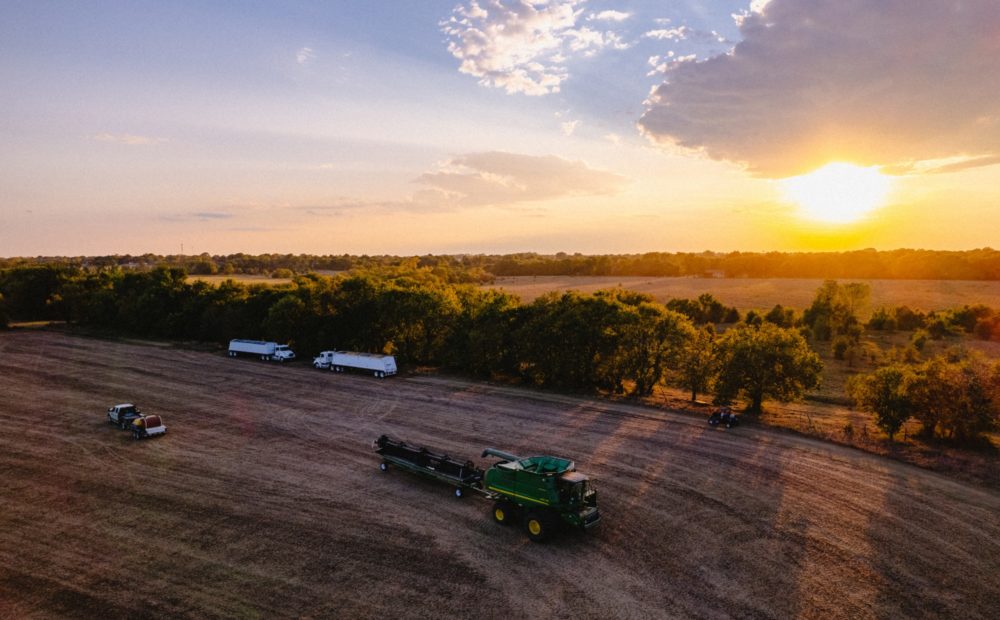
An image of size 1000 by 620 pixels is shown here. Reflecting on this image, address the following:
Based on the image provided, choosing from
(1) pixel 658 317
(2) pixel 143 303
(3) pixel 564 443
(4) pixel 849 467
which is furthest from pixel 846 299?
(2) pixel 143 303

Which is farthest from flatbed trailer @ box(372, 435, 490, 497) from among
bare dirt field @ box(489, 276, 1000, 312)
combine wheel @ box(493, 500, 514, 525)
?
bare dirt field @ box(489, 276, 1000, 312)

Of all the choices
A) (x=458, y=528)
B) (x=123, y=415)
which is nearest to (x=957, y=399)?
(x=458, y=528)

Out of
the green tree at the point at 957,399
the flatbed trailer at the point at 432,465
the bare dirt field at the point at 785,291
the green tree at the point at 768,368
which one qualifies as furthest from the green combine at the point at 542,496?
the bare dirt field at the point at 785,291

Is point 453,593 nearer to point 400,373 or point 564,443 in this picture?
point 564,443

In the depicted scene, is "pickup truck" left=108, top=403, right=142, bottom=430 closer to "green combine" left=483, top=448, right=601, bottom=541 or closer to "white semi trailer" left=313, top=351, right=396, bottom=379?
"white semi trailer" left=313, top=351, right=396, bottom=379

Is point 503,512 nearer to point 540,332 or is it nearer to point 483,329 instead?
point 540,332

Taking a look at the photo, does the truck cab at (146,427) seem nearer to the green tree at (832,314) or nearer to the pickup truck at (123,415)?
the pickup truck at (123,415)

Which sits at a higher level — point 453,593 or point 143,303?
point 143,303
